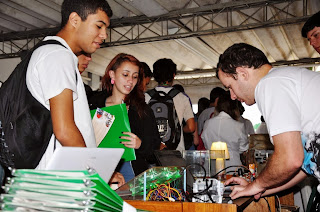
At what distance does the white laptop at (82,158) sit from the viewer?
664 mm

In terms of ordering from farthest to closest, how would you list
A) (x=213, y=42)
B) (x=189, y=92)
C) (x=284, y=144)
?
1. (x=189, y=92)
2. (x=213, y=42)
3. (x=284, y=144)

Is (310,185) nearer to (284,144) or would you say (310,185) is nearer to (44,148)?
(284,144)

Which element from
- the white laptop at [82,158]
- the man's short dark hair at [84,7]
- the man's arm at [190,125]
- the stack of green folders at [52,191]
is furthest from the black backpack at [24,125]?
the man's arm at [190,125]

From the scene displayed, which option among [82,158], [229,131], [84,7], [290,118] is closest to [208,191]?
[290,118]

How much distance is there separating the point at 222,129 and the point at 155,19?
4.88 metres

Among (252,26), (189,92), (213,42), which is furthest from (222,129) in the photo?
(189,92)

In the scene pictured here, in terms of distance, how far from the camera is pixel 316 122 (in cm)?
146

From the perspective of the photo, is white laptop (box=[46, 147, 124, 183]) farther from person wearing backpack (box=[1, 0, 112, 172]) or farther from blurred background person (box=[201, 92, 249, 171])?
blurred background person (box=[201, 92, 249, 171])

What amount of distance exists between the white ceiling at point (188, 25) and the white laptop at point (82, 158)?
6508mm

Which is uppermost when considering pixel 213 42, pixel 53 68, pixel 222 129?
pixel 213 42

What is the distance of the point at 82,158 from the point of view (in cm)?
70

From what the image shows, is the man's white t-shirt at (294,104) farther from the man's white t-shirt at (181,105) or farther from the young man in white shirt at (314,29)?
the man's white t-shirt at (181,105)

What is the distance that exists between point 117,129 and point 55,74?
895 mm

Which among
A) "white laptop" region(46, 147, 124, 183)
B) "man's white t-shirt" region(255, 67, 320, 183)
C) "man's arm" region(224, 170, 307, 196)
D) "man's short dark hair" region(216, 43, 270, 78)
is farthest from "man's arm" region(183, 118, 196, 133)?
"white laptop" region(46, 147, 124, 183)
